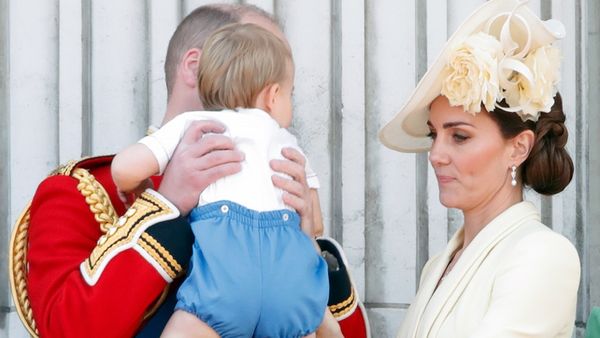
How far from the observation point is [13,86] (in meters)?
3.88

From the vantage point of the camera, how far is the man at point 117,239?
2.73 meters

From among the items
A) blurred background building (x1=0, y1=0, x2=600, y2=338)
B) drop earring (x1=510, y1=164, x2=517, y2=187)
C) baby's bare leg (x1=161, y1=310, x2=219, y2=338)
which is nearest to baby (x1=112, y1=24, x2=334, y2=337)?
baby's bare leg (x1=161, y1=310, x2=219, y2=338)

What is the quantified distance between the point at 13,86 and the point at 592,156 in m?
1.77

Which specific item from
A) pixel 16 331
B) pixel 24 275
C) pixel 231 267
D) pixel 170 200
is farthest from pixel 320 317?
pixel 16 331

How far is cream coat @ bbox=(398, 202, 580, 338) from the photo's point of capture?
275cm

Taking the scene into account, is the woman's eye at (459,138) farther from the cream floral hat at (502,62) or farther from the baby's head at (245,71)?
the baby's head at (245,71)

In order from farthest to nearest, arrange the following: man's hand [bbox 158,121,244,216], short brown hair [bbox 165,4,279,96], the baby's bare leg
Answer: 1. short brown hair [bbox 165,4,279,96]
2. man's hand [bbox 158,121,244,216]
3. the baby's bare leg

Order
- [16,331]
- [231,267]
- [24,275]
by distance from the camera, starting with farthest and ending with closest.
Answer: [16,331]
[24,275]
[231,267]

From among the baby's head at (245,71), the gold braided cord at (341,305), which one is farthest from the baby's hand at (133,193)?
the gold braided cord at (341,305)

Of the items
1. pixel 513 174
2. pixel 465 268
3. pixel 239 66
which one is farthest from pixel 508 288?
pixel 239 66

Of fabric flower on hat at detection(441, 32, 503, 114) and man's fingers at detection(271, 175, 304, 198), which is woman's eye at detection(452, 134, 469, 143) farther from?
man's fingers at detection(271, 175, 304, 198)

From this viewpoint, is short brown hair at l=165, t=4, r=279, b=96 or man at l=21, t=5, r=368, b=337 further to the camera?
short brown hair at l=165, t=4, r=279, b=96

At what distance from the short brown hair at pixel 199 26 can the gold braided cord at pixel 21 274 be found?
591 millimetres

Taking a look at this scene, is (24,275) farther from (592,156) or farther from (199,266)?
(592,156)
